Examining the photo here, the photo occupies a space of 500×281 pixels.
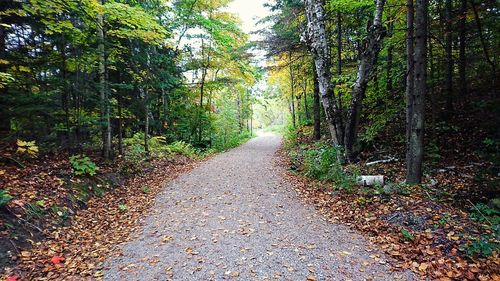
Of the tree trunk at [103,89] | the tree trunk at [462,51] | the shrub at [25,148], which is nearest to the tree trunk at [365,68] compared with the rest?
the tree trunk at [462,51]

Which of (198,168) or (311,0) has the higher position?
(311,0)

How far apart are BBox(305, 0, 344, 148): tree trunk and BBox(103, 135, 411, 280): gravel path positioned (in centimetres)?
315

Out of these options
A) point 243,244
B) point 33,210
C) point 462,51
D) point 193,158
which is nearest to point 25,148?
point 33,210

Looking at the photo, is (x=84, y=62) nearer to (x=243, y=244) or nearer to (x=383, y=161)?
(x=243, y=244)

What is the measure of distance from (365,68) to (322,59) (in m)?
1.49

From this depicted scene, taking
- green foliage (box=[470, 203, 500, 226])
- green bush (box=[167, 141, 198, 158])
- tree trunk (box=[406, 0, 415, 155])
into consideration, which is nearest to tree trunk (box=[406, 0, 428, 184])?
tree trunk (box=[406, 0, 415, 155])

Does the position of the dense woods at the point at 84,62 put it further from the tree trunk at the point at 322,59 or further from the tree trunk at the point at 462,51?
the tree trunk at the point at 462,51

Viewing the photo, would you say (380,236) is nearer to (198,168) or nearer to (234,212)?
(234,212)

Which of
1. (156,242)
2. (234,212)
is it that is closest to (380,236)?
(234,212)

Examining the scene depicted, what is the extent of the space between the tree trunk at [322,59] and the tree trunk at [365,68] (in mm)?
567

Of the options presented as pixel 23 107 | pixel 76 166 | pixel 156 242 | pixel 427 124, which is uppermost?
pixel 23 107

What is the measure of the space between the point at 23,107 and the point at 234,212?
5.96 metres

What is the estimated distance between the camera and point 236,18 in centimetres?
1828

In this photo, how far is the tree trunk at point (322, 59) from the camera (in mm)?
8867
